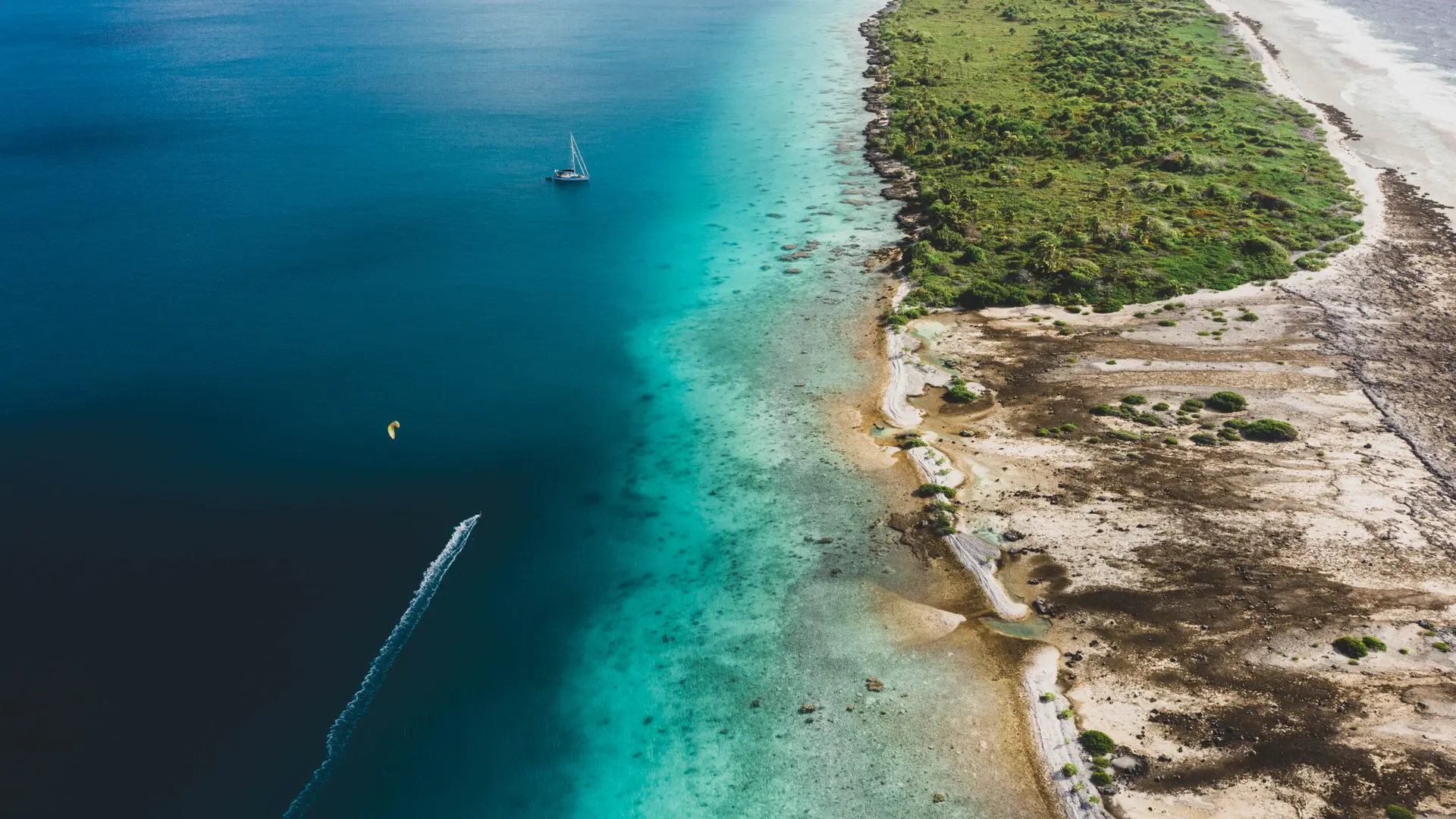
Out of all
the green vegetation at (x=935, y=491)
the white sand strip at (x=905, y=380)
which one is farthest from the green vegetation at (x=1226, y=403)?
the green vegetation at (x=935, y=491)

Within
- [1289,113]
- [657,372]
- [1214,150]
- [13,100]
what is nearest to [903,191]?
[1214,150]

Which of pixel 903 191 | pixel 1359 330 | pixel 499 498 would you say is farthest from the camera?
pixel 903 191

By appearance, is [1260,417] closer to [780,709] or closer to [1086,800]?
[1086,800]

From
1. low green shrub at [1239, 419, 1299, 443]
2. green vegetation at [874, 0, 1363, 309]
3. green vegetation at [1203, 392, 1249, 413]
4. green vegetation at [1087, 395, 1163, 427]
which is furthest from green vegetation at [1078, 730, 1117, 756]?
green vegetation at [874, 0, 1363, 309]

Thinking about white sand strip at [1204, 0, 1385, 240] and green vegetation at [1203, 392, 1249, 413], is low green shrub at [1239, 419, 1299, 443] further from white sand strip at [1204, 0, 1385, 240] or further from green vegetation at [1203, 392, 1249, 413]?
white sand strip at [1204, 0, 1385, 240]

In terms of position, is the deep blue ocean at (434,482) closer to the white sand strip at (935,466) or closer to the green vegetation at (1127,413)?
the white sand strip at (935,466)

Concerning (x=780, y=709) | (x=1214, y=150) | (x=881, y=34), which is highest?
(x=881, y=34)
